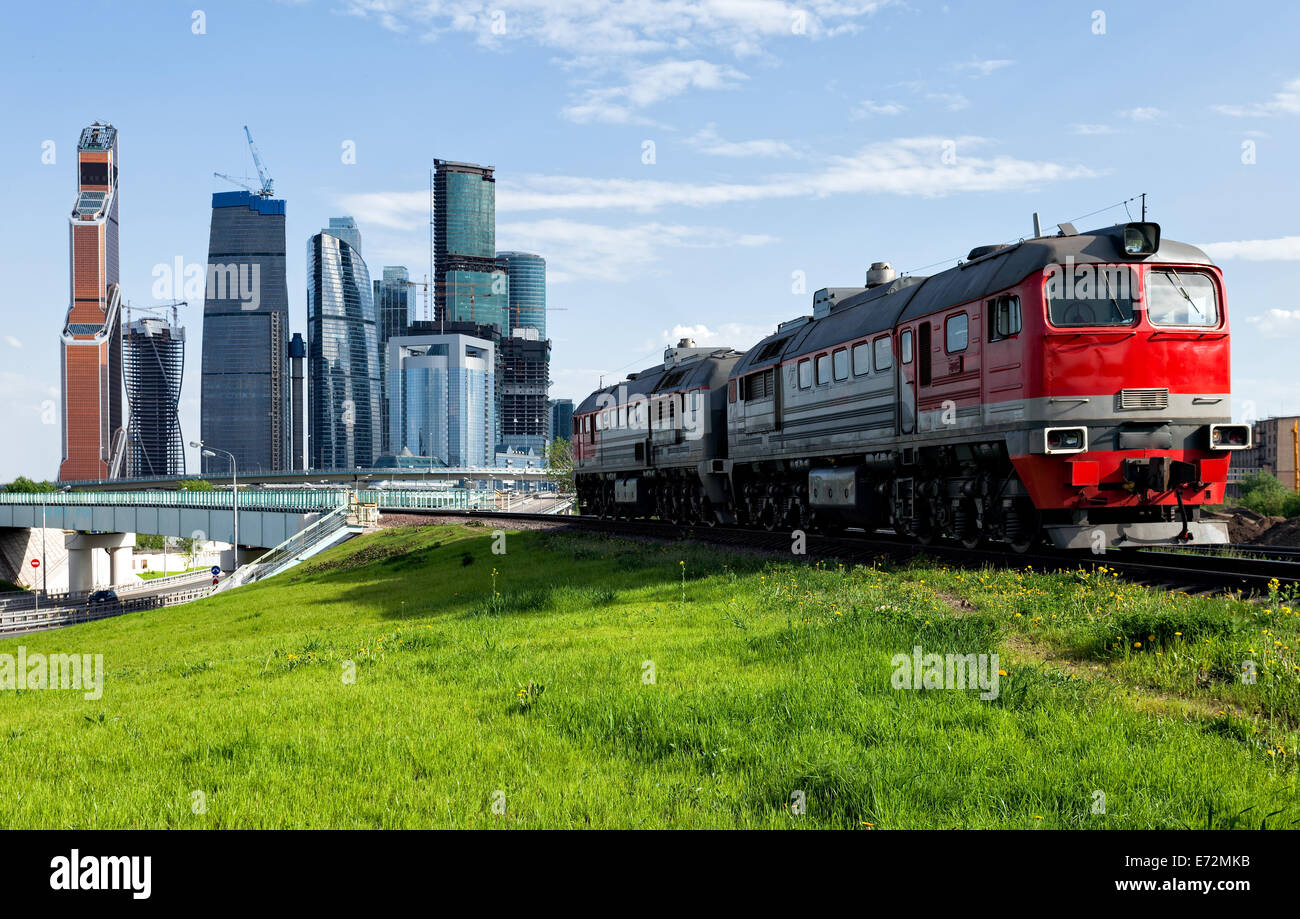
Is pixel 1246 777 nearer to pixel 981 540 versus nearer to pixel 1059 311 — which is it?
pixel 1059 311

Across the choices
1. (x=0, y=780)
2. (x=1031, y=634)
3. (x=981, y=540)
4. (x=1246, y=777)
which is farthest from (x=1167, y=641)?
(x=0, y=780)

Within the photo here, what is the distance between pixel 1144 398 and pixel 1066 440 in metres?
1.65

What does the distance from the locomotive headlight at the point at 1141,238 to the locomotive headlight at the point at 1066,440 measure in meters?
3.36

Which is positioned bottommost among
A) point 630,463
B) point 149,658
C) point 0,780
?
point 149,658

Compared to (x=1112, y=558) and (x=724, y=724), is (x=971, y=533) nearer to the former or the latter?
(x=1112, y=558)

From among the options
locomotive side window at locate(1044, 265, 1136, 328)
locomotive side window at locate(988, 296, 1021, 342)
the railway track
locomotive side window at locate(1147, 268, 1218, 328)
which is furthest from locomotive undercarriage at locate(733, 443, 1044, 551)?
locomotive side window at locate(1147, 268, 1218, 328)

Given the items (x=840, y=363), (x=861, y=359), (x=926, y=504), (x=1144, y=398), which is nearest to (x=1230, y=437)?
(x=1144, y=398)

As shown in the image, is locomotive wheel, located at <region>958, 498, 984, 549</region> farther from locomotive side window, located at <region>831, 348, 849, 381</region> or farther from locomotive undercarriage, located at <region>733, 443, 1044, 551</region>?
locomotive side window, located at <region>831, 348, 849, 381</region>

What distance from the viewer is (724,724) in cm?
807

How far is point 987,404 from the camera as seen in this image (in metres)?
17.3

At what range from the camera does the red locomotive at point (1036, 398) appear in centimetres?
1591

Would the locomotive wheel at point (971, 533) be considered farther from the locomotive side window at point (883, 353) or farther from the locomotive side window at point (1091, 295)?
the locomotive side window at point (1091, 295)

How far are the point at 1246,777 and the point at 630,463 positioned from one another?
34406 millimetres

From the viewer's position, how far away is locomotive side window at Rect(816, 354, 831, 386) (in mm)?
23828
